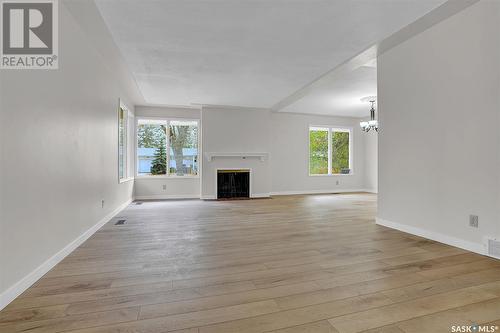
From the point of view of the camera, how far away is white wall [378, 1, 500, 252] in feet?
8.34

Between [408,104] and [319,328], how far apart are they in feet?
10.6

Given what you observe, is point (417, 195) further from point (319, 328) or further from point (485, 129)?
point (319, 328)

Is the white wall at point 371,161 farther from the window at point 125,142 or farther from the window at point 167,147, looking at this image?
the window at point 125,142

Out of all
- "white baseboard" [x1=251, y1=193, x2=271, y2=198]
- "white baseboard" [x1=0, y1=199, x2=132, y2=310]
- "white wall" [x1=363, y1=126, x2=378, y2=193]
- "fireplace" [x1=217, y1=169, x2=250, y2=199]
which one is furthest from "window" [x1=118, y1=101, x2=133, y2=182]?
"white wall" [x1=363, y1=126, x2=378, y2=193]

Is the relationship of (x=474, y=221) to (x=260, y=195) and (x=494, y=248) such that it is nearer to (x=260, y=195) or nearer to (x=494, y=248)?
(x=494, y=248)

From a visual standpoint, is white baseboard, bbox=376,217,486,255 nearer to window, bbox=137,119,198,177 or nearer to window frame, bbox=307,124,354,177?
window frame, bbox=307,124,354,177

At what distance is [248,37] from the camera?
3113mm

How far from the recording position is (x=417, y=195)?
10.8 feet

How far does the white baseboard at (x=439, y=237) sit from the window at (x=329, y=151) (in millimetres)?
4540

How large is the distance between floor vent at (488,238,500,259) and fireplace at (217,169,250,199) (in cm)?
530

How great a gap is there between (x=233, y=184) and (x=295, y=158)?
221cm

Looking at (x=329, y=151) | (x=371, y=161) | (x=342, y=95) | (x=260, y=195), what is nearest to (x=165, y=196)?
(x=260, y=195)

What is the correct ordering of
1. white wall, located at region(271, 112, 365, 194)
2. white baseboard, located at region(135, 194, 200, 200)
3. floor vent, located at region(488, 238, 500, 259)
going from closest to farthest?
floor vent, located at region(488, 238, 500, 259)
white baseboard, located at region(135, 194, 200, 200)
white wall, located at region(271, 112, 365, 194)

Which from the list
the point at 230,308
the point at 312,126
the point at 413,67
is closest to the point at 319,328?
the point at 230,308
